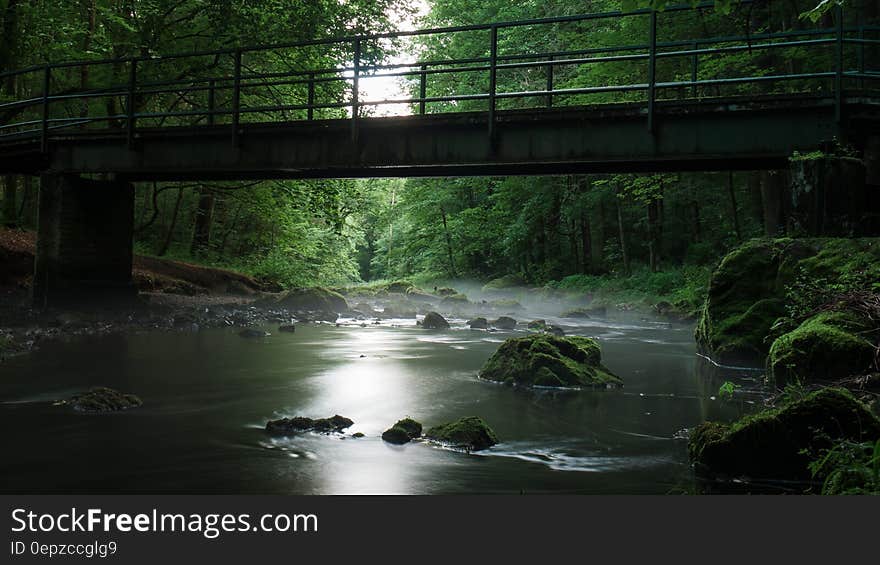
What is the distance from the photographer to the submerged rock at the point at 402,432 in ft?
22.7

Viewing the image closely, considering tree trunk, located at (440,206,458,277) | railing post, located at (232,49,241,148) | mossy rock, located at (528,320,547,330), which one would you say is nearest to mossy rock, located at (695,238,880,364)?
mossy rock, located at (528,320,547,330)

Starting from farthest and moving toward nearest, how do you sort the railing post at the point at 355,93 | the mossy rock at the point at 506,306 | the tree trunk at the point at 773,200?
the mossy rock at the point at 506,306
the tree trunk at the point at 773,200
the railing post at the point at 355,93

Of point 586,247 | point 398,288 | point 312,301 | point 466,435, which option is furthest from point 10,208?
point 586,247

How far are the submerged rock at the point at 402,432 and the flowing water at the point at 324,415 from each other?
139mm

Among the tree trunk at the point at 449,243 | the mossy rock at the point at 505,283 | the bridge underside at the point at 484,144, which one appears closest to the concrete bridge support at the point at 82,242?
the bridge underside at the point at 484,144

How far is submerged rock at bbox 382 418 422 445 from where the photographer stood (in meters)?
6.91

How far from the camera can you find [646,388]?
33.6 ft

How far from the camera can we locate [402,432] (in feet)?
22.9

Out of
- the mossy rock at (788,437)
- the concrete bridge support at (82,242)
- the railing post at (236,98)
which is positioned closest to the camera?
the mossy rock at (788,437)

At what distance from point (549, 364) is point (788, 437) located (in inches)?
198

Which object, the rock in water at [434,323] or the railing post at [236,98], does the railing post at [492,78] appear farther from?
the rock in water at [434,323]

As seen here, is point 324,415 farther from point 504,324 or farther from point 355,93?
point 504,324

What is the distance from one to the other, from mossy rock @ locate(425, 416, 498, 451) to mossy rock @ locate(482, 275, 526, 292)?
1158 inches

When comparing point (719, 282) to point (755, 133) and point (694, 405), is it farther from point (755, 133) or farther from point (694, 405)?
point (694, 405)
